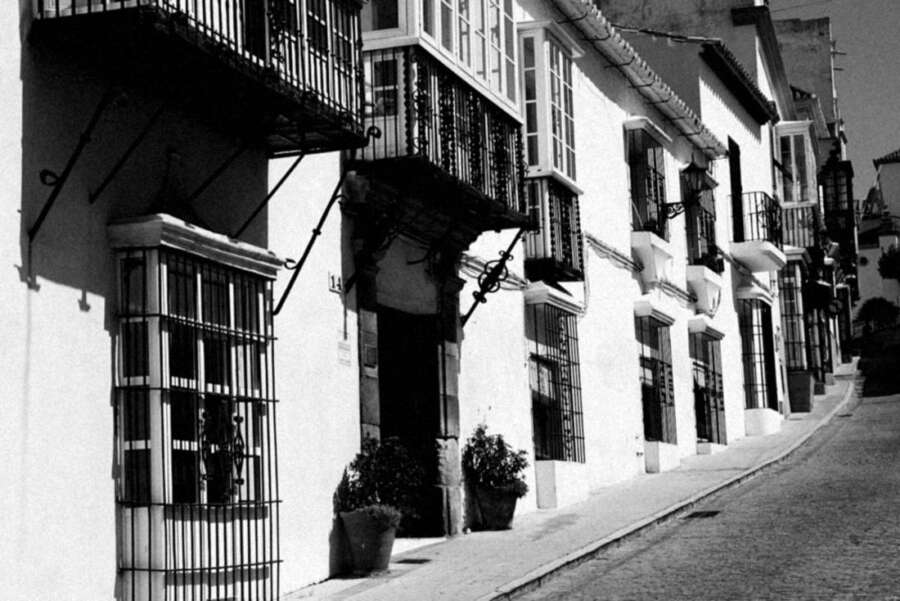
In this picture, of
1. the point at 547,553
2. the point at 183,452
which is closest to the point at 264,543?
the point at 183,452

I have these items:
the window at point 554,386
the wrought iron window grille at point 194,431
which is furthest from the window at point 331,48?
the window at point 554,386

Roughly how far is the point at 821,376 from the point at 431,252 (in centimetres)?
2536

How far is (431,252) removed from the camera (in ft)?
47.6

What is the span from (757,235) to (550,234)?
41.8 feet

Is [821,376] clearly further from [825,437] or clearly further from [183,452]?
[183,452]

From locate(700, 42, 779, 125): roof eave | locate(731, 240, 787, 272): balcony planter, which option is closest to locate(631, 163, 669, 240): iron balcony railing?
locate(700, 42, 779, 125): roof eave

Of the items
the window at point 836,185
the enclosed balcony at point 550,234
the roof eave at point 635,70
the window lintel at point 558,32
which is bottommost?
the enclosed balcony at point 550,234

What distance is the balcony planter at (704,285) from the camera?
83.0ft

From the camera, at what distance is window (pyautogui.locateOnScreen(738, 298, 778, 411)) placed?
29.0 meters

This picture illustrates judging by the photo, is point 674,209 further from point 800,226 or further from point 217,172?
point 217,172

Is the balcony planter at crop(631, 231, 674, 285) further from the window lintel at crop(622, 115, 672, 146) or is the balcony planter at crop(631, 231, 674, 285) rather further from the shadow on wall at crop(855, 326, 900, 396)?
the shadow on wall at crop(855, 326, 900, 396)

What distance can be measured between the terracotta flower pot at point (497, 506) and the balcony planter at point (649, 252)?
7.62 meters

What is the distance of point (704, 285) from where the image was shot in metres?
25.6

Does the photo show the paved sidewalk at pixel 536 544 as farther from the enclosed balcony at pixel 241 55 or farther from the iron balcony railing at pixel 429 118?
the enclosed balcony at pixel 241 55
